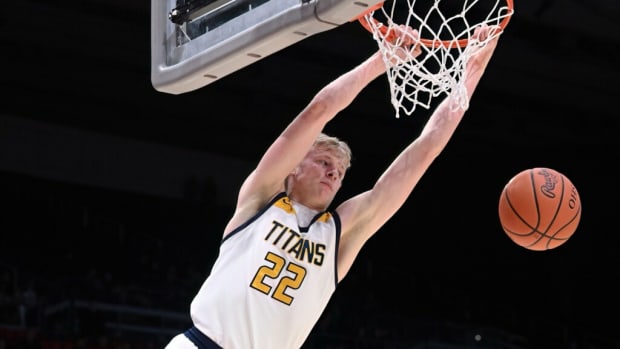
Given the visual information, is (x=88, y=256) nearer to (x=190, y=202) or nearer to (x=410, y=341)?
(x=190, y=202)

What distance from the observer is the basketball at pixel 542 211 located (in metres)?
4.83

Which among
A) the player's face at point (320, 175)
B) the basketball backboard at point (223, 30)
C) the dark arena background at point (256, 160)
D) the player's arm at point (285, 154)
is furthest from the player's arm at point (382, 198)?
the dark arena background at point (256, 160)

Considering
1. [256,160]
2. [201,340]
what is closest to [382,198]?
[201,340]

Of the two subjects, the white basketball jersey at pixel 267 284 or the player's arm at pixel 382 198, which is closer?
the white basketball jersey at pixel 267 284

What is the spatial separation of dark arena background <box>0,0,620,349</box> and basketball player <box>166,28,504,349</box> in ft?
22.4

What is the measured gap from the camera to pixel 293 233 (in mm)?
3895

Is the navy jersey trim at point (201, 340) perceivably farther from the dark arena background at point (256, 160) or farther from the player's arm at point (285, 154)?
the dark arena background at point (256, 160)

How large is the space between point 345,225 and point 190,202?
10972 mm

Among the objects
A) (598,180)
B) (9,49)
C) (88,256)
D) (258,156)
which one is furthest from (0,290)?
(598,180)

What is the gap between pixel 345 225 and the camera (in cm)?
409

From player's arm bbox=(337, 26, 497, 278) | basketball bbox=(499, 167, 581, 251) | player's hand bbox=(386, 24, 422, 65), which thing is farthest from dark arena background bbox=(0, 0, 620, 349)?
player's hand bbox=(386, 24, 422, 65)

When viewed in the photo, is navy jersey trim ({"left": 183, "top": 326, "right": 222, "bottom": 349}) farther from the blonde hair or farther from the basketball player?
the blonde hair

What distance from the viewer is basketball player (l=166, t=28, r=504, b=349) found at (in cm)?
377

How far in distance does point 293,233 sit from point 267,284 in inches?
9.1
